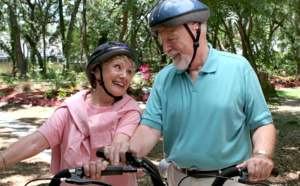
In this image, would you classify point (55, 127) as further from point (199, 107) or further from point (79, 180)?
point (199, 107)

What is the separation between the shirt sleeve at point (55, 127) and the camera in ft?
7.73

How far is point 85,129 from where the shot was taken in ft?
7.92

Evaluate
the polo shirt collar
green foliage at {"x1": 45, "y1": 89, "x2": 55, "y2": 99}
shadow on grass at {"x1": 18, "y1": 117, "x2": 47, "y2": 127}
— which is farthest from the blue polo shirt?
green foliage at {"x1": 45, "y1": 89, "x2": 55, "y2": 99}

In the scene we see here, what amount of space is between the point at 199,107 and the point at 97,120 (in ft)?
2.55

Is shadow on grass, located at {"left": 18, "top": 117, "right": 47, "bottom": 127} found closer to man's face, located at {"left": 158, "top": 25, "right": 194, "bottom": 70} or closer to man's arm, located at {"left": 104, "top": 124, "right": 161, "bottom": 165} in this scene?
man's arm, located at {"left": 104, "top": 124, "right": 161, "bottom": 165}

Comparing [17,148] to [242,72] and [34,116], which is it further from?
[34,116]

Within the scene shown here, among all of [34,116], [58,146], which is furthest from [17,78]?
[58,146]

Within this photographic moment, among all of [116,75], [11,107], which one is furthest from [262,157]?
[11,107]

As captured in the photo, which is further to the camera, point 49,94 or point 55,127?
point 49,94

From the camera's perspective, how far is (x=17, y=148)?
2209 mm

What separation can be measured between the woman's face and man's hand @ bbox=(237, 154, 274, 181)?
108cm

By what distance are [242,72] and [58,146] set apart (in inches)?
56.1

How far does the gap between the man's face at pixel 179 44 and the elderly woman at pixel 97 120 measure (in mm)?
433

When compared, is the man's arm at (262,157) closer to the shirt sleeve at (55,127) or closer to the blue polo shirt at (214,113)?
the blue polo shirt at (214,113)
